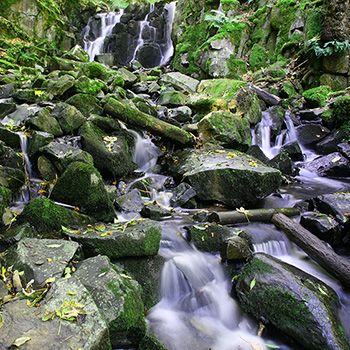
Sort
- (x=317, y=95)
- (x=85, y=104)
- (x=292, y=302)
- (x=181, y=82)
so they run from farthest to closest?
1. (x=181, y=82)
2. (x=317, y=95)
3. (x=85, y=104)
4. (x=292, y=302)

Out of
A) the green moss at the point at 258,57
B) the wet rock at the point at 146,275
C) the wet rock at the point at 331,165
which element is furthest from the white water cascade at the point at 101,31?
the wet rock at the point at 146,275

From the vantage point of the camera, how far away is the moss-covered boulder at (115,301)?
2.87 metres

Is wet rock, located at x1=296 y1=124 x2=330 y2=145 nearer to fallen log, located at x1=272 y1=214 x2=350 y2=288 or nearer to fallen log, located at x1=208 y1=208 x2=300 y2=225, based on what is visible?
fallen log, located at x1=208 y1=208 x2=300 y2=225

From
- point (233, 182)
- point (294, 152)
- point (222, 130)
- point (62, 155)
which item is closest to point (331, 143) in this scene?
point (294, 152)

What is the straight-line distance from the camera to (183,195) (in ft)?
19.0

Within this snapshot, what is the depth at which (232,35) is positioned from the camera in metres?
13.9

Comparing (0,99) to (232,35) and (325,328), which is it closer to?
(325,328)

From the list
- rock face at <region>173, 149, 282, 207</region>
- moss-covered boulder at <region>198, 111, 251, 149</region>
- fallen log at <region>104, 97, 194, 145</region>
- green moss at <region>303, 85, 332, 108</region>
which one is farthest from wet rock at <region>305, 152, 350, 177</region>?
fallen log at <region>104, 97, 194, 145</region>

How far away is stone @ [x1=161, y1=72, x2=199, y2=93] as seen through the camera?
11672 mm

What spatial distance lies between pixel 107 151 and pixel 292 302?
12.7ft

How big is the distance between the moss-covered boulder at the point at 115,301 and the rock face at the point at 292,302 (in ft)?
4.50

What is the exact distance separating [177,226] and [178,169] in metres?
1.75

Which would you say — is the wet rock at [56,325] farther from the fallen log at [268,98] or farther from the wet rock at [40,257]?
the fallen log at [268,98]

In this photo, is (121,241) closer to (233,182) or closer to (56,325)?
(56,325)
